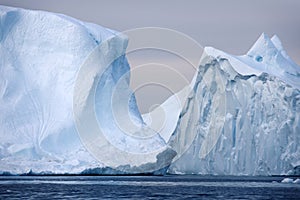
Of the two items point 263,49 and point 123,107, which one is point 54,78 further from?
point 263,49

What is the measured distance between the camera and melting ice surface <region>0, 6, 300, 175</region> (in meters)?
54.1

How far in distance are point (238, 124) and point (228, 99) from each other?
2438 mm

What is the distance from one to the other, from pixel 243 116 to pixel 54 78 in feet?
51.8

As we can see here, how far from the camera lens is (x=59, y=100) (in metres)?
59.7

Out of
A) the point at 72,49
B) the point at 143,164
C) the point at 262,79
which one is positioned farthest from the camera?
the point at 72,49

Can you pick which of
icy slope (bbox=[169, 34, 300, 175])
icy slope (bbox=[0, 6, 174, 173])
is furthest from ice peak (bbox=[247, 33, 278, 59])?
icy slope (bbox=[0, 6, 174, 173])

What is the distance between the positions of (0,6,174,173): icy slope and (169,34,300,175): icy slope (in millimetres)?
5493

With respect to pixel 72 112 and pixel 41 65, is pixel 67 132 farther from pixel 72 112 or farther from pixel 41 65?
pixel 41 65

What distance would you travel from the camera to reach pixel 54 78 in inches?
2387

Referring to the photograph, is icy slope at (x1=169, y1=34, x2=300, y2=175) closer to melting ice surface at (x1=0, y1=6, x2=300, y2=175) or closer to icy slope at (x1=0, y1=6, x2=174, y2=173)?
melting ice surface at (x1=0, y1=6, x2=300, y2=175)

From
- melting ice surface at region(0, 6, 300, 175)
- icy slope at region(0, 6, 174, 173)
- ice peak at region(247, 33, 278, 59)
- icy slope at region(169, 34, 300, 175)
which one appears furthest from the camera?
ice peak at region(247, 33, 278, 59)

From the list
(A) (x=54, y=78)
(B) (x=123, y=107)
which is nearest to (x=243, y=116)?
(B) (x=123, y=107)

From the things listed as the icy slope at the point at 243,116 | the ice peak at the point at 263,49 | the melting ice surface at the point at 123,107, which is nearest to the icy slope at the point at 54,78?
the melting ice surface at the point at 123,107

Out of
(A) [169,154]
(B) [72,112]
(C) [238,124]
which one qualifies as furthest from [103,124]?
(C) [238,124]
